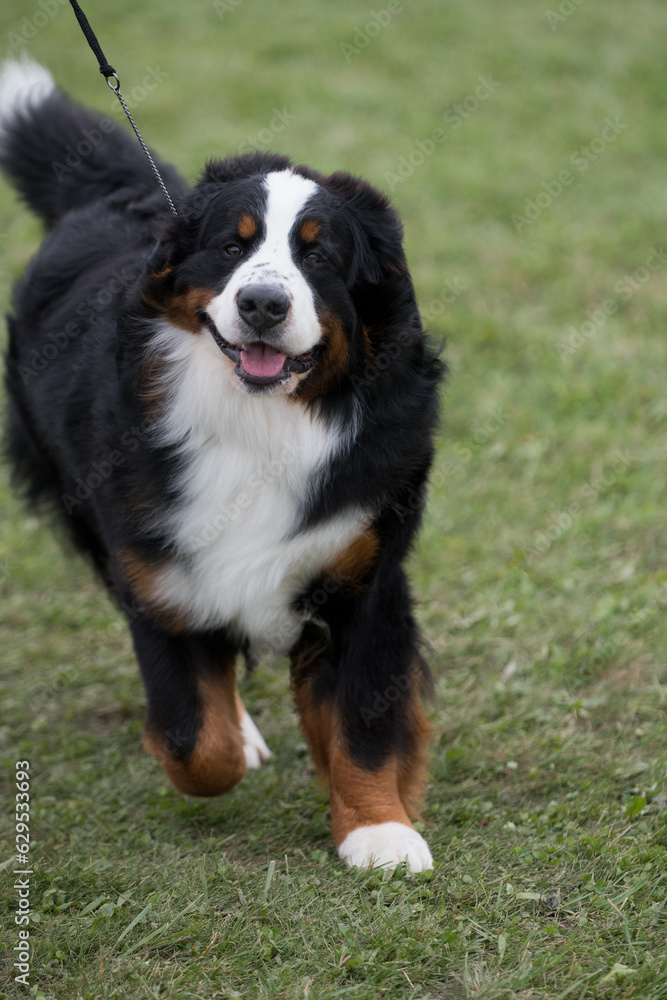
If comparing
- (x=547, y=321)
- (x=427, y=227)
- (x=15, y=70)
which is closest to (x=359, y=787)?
(x=15, y=70)

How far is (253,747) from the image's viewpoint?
381 centimetres

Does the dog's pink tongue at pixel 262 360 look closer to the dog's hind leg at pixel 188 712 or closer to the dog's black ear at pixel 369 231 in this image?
the dog's black ear at pixel 369 231

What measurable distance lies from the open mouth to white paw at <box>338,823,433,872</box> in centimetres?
136

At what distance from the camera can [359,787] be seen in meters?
3.12

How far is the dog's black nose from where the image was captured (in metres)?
2.69

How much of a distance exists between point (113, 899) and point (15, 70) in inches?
140

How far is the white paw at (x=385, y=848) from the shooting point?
3.00 meters

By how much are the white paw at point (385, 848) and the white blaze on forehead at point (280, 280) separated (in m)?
1.42

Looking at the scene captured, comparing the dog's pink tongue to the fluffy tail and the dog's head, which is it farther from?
the fluffy tail

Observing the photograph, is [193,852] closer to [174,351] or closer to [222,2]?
[174,351]

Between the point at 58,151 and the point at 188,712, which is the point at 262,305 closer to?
the point at 188,712

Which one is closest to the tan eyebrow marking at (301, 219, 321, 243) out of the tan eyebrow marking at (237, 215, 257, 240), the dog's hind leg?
the tan eyebrow marking at (237, 215, 257, 240)

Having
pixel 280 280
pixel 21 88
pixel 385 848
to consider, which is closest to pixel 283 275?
pixel 280 280

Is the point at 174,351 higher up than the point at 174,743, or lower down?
higher up
